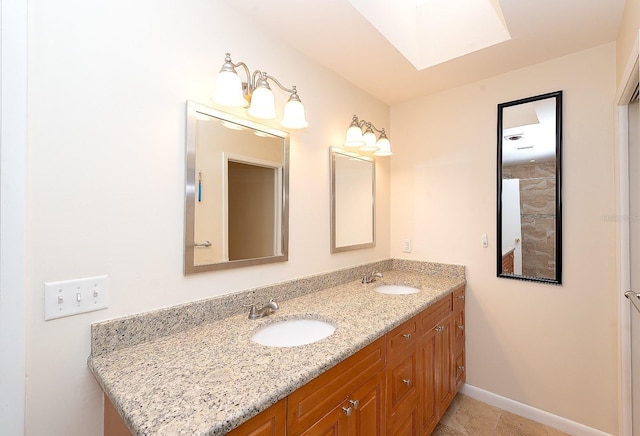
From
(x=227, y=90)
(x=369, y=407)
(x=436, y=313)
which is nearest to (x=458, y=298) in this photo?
(x=436, y=313)

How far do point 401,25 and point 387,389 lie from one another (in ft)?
6.58

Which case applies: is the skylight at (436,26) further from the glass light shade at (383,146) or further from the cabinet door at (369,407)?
the cabinet door at (369,407)

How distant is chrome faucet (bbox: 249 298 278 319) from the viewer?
1335mm

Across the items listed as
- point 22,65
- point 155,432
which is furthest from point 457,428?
point 22,65

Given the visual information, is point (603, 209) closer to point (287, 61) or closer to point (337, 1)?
point (337, 1)

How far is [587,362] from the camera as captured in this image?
1.73m

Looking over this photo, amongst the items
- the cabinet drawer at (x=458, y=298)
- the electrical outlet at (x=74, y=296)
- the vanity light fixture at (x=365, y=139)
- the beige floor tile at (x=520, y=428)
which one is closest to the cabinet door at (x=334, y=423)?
the electrical outlet at (x=74, y=296)

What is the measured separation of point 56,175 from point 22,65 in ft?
1.05

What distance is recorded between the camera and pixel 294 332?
1380 mm

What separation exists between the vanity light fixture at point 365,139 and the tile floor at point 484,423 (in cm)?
188

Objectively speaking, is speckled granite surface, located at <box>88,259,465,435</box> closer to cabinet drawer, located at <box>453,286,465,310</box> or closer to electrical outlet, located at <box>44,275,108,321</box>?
electrical outlet, located at <box>44,275,108,321</box>

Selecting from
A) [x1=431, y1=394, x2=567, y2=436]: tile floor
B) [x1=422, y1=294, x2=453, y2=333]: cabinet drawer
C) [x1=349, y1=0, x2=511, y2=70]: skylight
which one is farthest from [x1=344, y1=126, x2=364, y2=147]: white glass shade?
[x1=431, y1=394, x2=567, y2=436]: tile floor

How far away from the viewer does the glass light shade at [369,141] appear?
2055 mm

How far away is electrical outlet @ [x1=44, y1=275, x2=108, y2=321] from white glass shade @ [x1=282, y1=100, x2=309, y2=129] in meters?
1.03
